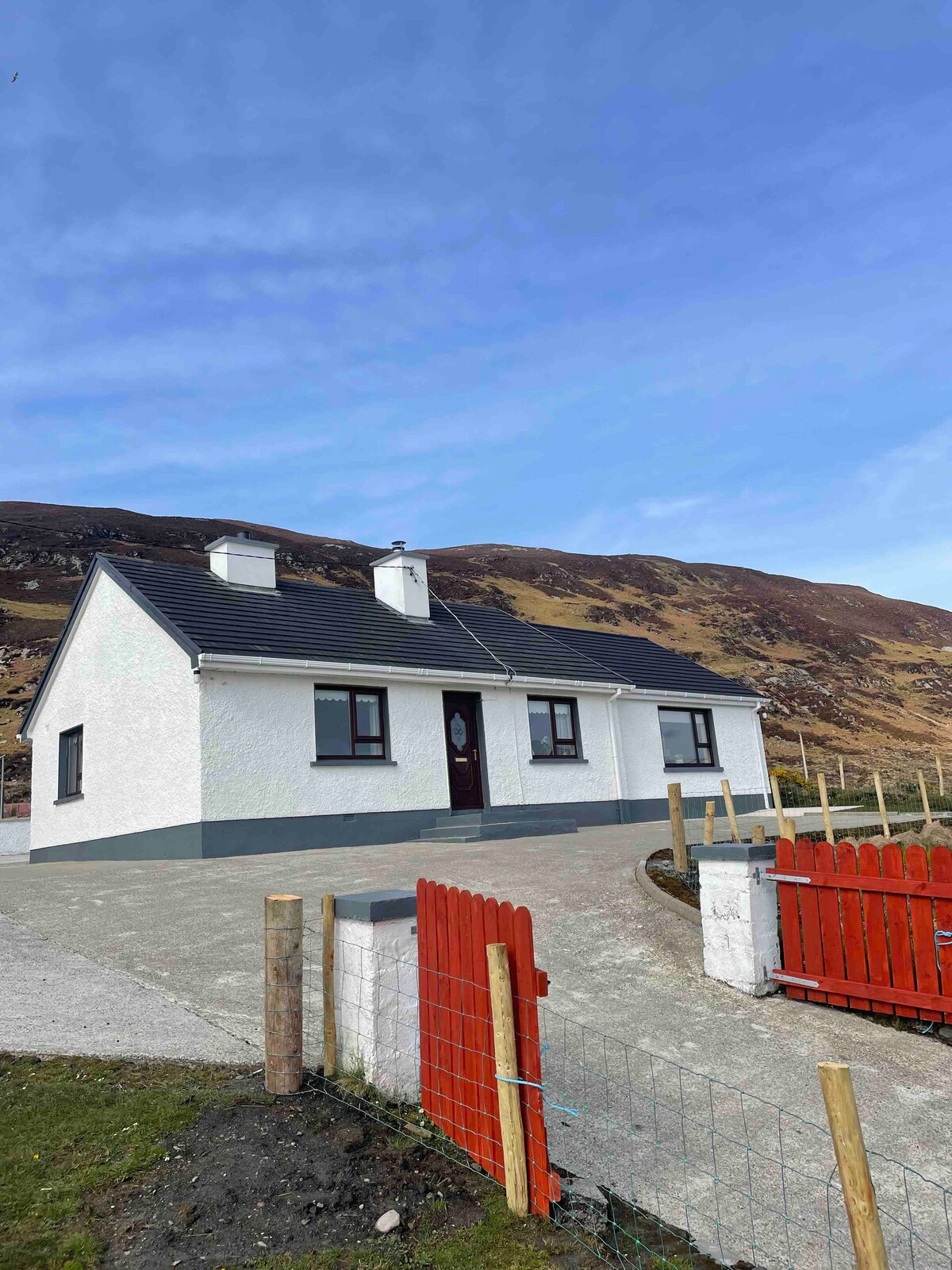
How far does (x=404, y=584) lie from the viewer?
832 inches

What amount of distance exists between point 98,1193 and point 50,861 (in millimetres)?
17836

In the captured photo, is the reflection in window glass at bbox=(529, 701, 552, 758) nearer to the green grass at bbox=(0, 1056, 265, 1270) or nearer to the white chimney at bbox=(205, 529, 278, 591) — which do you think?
the white chimney at bbox=(205, 529, 278, 591)

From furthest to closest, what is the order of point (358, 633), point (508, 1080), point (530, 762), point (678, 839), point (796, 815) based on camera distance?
point (796, 815), point (530, 762), point (358, 633), point (678, 839), point (508, 1080)

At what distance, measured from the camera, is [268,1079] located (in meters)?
4.86

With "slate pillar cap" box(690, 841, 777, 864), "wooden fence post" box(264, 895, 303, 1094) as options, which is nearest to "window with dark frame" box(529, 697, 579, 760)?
"slate pillar cap" box(690, 841, 777, 864)

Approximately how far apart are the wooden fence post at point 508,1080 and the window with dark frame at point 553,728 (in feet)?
51.8

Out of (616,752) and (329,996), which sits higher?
(616,752)

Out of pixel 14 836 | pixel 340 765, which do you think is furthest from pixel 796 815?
pixel 14 836

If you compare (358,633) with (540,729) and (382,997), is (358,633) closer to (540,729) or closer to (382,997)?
(540,729)

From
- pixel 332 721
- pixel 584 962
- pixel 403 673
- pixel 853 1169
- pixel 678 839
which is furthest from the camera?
pixel 403 673

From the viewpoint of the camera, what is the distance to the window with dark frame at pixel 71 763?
63.4 ft

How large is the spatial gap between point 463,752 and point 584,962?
11240mm

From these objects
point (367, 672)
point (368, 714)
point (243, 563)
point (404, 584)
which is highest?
point (243, 563)

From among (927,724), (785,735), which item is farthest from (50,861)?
(927,724)
